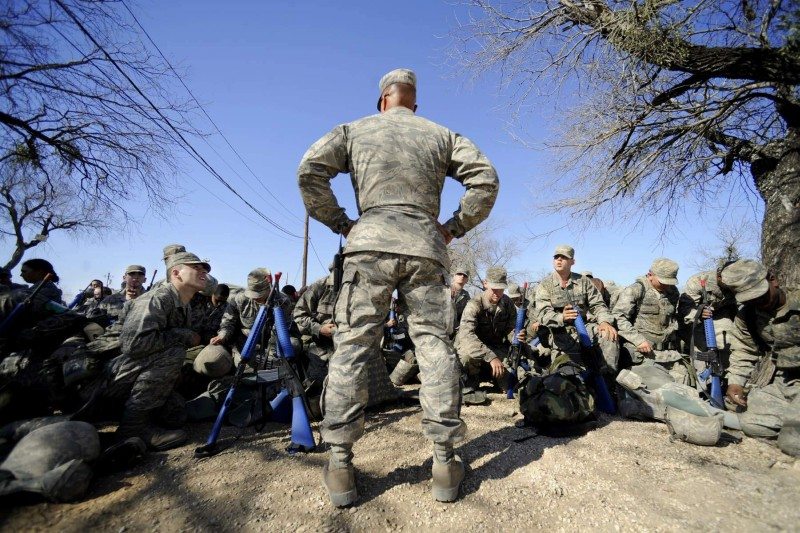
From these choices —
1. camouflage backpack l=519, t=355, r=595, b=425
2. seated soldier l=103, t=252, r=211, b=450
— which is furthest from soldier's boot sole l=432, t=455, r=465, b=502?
seated soldier l=103, t=252, r=211, b=450

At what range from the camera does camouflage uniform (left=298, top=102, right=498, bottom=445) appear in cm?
192

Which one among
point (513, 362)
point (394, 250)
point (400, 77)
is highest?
point (400, 77)

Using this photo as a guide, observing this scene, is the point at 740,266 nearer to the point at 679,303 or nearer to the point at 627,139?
the point at 679,303

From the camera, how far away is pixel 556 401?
299 cm

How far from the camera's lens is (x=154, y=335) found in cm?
277

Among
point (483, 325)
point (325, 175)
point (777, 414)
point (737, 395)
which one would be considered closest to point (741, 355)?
point (737, 395)

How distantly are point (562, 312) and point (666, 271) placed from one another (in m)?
1.94

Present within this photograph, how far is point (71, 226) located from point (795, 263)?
1131cm

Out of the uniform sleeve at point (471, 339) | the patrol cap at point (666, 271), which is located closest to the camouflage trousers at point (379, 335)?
Answer: the uniform sleeve at point (471, 339)

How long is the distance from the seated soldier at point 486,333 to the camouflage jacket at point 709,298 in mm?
2195

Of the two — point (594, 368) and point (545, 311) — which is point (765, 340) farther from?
point (545, 311)

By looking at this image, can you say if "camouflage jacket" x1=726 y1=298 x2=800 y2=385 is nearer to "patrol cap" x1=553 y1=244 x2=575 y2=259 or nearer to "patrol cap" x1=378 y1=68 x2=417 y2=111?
"patrol cap" x1=553 y1=244 x2=575 y2=259

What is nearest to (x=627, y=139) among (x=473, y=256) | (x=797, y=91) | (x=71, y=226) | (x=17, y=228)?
(x=797, y=91)

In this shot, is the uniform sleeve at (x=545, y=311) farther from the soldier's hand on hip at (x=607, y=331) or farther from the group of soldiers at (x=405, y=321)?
the soldier's hand on hip at (x=607, y=331)
